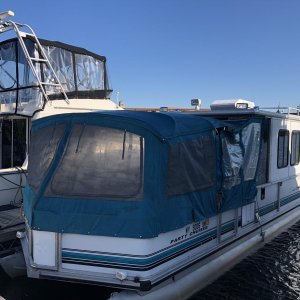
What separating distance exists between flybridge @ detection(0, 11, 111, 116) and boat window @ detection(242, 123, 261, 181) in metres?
3.66

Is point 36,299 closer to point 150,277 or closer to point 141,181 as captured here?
point 150,277

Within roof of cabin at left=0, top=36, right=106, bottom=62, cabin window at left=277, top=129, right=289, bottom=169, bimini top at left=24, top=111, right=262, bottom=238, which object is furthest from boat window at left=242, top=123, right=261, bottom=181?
roof of cabin at left=0, top=36, right=106, bottom=62

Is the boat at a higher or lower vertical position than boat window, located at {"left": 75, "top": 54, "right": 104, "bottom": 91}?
lower

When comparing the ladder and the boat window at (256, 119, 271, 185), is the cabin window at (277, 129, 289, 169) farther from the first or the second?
the ladder

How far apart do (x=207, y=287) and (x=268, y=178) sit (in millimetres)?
3015

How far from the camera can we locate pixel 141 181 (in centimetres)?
471

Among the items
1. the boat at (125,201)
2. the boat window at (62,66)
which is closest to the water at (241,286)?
the boat at (125,201)

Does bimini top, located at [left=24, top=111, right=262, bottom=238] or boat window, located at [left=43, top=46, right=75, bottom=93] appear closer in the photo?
bimini top, located at [left=24, top=111, right=262, bottom=238]

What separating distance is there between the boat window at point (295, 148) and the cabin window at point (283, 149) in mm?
522

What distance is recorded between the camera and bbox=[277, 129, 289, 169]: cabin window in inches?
351

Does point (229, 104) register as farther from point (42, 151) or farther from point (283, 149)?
point (42, 151)

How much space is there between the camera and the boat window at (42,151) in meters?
5.12

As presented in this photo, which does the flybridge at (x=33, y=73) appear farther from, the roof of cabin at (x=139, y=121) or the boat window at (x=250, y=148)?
the boat window at (x=250, y=148)

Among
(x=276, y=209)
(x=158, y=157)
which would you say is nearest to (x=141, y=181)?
(x=158, y=157)
